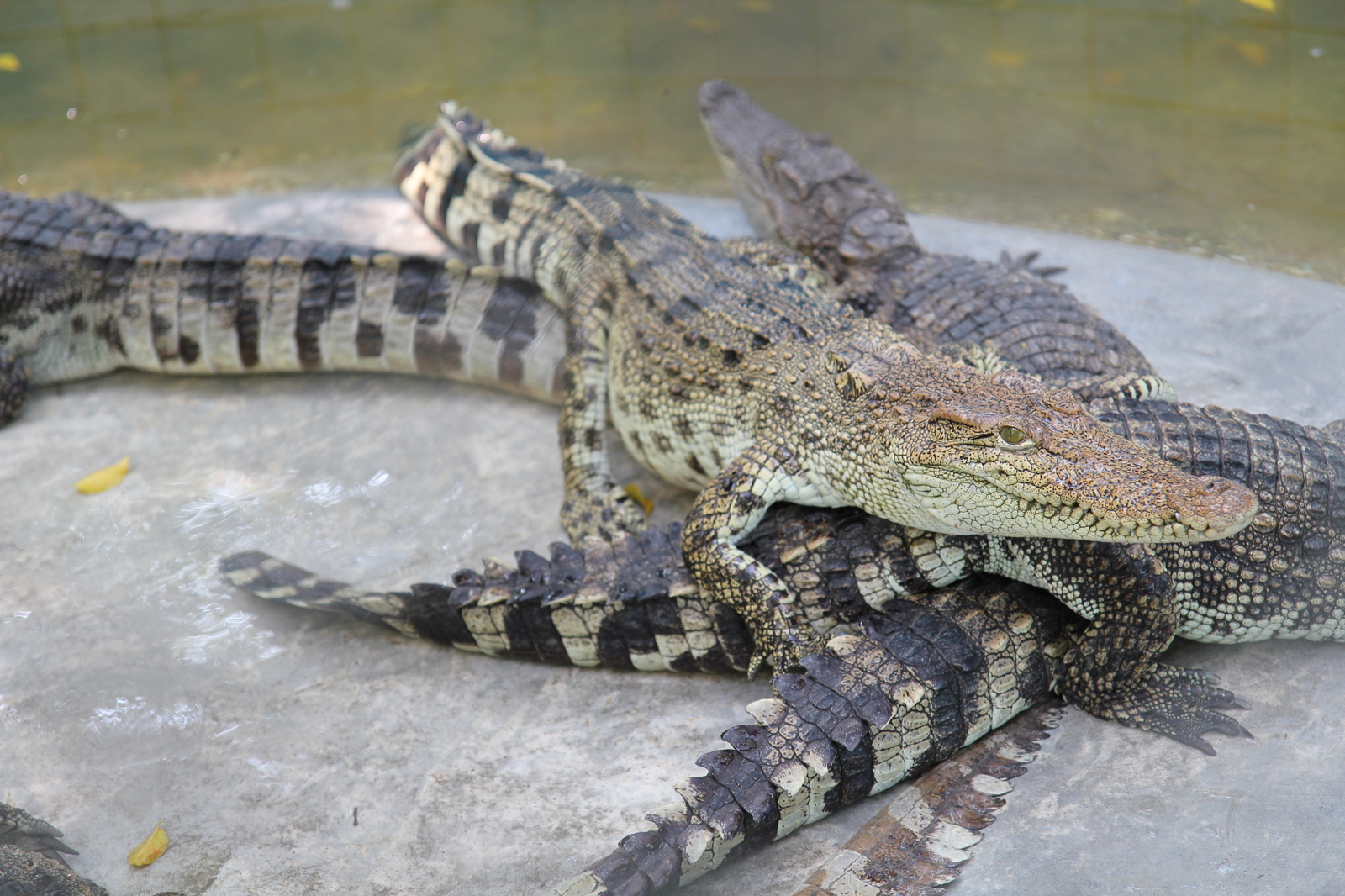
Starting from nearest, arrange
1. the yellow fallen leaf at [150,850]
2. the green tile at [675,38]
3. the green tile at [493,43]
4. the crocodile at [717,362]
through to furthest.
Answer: the crocodile at [717,362] → the yellow fallen leaf at [150,850] → the green tile at [675,38] → the green tile at [493,43]

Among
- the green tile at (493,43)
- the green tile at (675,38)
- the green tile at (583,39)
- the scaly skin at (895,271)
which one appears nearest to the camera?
the scaly skin at (895,271)

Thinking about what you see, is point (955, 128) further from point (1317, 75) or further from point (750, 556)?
point (750, 556)

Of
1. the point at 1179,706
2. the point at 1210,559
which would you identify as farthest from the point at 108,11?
the point at 1179,706

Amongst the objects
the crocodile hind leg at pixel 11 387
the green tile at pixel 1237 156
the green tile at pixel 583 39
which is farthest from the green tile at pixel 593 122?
the crocodile hind leg at pixel 11 387

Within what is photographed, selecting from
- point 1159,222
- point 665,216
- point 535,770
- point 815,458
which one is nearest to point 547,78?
point 665,216

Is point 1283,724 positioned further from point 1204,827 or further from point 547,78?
point 547,78

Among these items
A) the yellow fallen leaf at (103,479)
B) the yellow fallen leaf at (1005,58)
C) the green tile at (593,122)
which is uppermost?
the yellow fallen leaf at (1005,58)

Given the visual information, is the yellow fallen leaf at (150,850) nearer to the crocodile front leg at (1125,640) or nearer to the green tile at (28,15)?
the crocodile front leg at (1125,640)
